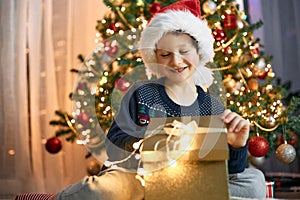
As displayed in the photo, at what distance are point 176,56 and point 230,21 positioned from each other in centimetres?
110

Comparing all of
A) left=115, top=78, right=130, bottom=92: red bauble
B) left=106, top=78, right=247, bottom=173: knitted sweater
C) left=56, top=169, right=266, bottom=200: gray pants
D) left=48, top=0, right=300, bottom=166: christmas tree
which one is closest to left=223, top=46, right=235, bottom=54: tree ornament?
left=48, top=0, right=300, bottom=166: christmas tree

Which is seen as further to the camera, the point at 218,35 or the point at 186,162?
the point at 218,35

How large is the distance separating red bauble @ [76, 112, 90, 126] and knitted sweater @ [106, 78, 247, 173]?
1.82 feet

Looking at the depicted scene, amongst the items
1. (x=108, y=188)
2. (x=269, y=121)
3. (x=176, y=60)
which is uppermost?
(x=176, y=60)

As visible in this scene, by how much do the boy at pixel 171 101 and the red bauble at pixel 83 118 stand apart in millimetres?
520

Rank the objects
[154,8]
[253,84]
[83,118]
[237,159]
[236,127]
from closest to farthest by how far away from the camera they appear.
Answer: [236,127] → [237,159] → [83,118] → [154,8] → [253,84]

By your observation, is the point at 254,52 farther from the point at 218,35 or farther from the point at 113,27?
the point at 113,27

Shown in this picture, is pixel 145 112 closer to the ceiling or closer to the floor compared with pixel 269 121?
closer to the ceiling

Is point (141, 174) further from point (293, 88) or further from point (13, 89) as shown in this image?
point (293, 88)

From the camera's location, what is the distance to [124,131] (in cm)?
117

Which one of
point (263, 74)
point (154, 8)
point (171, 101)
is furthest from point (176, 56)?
A: point (263, 74)

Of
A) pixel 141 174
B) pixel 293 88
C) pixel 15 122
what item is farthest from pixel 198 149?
pixel 293 88

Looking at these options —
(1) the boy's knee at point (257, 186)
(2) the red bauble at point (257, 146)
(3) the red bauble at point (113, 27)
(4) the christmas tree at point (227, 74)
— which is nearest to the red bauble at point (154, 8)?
(4) the christmas tree at point (227, 74)

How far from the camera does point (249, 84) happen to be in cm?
227
